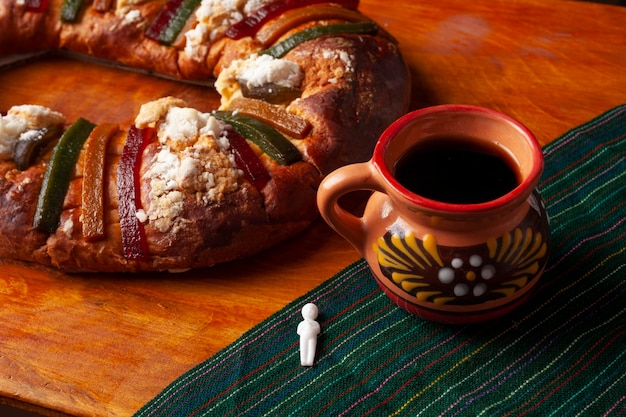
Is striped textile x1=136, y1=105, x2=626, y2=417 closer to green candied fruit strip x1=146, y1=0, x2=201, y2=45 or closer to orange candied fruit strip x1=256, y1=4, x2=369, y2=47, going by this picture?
orange candied fruit strip x1=256, y1=4, x2=369, y2=47

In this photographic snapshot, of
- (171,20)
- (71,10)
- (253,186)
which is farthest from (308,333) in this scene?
(71,10)

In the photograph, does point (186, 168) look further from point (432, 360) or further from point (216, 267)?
point (432, 360)

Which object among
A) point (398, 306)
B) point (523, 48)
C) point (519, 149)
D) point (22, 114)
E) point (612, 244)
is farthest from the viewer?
point (523, 48)

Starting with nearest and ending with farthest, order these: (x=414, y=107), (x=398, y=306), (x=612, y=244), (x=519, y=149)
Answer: (x=519, y=149) → (x=398, y=306) → (x=612, y=244) → (x=414, y=107)

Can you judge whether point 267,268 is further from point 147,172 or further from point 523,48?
point 523,48

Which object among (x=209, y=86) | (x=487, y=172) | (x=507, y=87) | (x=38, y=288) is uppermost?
(x=487, y=172)

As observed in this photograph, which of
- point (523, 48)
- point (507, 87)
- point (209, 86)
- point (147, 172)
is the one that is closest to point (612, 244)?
point (507, 87)

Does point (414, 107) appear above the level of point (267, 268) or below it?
above

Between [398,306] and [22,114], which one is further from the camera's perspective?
[22,114]
